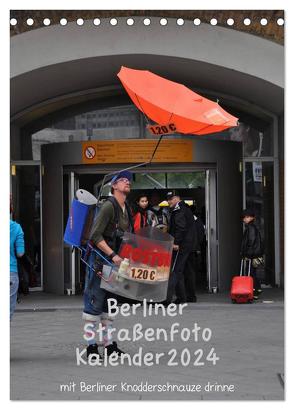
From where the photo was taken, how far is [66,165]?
14.5 meters

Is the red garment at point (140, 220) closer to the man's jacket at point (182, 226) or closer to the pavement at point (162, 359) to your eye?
the man's jacket at point (182, 226)

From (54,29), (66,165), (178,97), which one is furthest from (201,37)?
(178,97)

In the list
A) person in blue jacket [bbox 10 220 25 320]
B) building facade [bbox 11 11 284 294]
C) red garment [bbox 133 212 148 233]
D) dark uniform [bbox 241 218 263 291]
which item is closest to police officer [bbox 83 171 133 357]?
person in blue jacket [bbox 10 220 25 320]

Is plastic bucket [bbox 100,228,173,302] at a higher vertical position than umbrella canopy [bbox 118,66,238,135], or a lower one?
lower

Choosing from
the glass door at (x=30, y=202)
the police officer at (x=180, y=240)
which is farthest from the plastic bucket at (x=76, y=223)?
the glass door at (x=30, y=202)

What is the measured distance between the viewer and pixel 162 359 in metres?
7.03

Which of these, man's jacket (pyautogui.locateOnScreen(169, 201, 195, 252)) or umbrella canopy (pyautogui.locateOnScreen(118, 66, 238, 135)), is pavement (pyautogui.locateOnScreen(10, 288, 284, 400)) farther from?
umbrella canopy (pyautogui.locateOnScreen(118, 66, 238, 135))

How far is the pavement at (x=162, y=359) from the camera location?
5512mm

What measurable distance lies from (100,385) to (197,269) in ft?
35.3

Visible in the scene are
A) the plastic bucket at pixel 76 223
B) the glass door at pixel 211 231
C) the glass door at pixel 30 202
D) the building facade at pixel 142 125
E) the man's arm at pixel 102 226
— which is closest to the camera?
the man's arm at pixel 102 226

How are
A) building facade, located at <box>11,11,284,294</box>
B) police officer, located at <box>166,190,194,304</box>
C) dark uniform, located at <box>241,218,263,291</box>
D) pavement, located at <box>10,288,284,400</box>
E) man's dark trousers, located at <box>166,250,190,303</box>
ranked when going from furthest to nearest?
dark uniform, located at <box>241,218,263,291</box> < man's dark trousers, located at <box>166,250,190,303</box> < police officer, located at <box>166,190,194,304</box> < building facade, located at <box>11,11,284,294</box> < pavement, located at <box>10,288,284,400</box>

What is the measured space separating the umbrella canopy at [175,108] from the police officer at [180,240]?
574 cm

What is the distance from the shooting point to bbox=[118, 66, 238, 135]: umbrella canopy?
620cm

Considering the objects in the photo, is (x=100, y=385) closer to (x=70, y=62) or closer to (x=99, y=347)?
(x=99, y=347)
